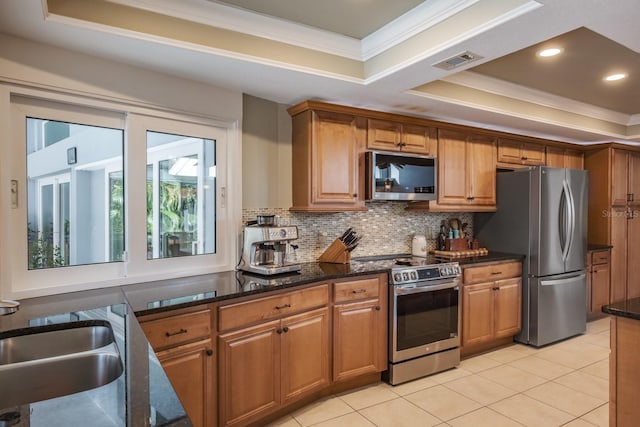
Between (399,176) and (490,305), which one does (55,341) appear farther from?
(490,305)

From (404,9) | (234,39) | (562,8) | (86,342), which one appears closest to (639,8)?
(562,8)

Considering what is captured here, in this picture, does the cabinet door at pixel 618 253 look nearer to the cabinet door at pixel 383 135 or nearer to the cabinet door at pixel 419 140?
the cabinet door at pixel 419 140

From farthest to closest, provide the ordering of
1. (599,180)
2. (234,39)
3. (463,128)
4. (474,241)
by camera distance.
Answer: (599,180) → (474,241) → (463,128) → (234,39)

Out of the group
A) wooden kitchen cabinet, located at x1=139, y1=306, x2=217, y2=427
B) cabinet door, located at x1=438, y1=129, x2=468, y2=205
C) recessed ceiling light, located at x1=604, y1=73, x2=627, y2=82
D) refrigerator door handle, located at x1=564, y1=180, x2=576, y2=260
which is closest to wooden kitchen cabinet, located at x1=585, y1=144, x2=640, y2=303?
refrigerator door handle, located at x1=564, y1=180, x2=576, y2=260

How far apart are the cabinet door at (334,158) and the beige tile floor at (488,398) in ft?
4.98

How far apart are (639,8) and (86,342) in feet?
9.35

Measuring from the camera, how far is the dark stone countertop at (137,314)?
845 mm

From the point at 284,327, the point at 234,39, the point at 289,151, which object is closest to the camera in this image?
the point at 234,39

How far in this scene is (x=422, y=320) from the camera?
10.5ft

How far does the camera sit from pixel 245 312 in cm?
231

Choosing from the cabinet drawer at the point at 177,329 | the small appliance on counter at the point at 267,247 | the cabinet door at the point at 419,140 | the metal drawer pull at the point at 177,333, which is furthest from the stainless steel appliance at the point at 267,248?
the cabinet door at the point at 419,140

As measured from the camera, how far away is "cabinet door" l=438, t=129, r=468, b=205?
150 inches

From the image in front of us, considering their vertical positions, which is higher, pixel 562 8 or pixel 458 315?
pixel 562 8

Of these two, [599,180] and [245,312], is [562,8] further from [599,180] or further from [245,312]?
[599,180]
